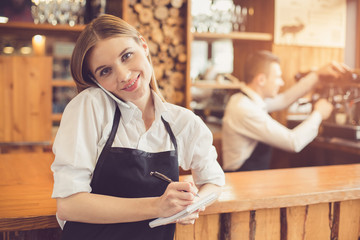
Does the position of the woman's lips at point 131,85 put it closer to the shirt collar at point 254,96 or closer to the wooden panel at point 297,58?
the shirt collar at point 254,96

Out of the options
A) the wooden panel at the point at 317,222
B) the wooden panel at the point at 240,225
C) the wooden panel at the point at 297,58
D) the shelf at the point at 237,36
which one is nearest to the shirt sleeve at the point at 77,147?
the wooden panel at the point at 240,225

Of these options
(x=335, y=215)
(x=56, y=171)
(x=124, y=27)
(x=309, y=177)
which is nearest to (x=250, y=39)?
(x=309, y=177)

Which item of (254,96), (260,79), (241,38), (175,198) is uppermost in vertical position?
(241,38)

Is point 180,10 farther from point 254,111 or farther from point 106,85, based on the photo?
point 106,85

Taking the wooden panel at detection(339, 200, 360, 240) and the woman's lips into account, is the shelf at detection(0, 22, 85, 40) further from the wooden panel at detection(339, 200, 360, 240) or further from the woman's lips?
the wooden panel at detection(339, 200, 360, 240)

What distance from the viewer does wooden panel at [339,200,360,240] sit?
1763 mm

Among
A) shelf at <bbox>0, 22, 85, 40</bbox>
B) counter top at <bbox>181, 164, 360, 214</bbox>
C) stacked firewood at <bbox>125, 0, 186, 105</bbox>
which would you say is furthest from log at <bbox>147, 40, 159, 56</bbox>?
counter top at <bbox>181, 164, 360, 214</bbox>

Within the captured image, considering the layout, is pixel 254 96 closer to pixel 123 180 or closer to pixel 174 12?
pixel 174 12

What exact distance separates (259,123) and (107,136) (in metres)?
1.77

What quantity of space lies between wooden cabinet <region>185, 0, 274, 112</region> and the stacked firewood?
93 mm

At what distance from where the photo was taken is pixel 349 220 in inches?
70.2

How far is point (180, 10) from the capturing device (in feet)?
11.4

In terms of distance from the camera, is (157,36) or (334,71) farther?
(157,36)

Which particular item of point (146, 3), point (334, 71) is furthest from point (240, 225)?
point (146, 3)
